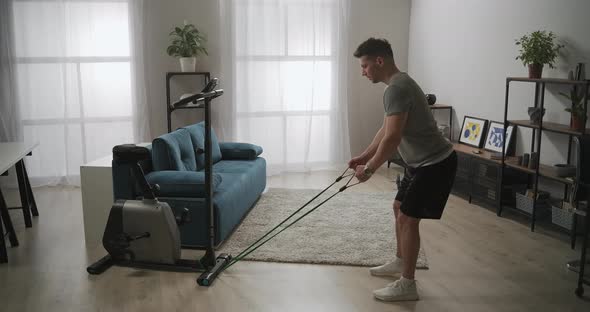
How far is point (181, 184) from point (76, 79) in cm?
295

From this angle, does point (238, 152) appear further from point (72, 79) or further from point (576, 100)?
point (576, 100)

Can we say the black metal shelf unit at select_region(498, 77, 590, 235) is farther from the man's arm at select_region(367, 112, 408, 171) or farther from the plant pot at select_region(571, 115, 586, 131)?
the man's arm at select_region(367, 112, 408, 171)

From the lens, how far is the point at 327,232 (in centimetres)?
429

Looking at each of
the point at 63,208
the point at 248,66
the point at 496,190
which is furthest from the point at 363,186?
the point at 63,208

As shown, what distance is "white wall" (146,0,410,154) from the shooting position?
6266 mm

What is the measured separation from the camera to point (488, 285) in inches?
132

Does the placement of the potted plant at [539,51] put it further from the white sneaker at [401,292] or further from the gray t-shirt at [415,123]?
the white sneaker at [401,292]

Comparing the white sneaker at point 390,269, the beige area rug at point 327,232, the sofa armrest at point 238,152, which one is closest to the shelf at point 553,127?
the beige area rug at point 327,232

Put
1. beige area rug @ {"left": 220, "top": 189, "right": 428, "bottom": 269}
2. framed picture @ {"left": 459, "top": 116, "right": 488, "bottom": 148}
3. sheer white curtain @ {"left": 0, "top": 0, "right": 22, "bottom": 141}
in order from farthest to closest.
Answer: sheer white curtain @ {"left": 0, "top": 0, "right": 22, "bottom": 141}, framed picture @ {"left": 459, "top": 116, "right": 488, "bottom": 148}, beige area rug @ {"left": 220, "top": 189, "right": 428, "bottom": 269}

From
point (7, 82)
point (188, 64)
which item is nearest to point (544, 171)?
point (188, 64)

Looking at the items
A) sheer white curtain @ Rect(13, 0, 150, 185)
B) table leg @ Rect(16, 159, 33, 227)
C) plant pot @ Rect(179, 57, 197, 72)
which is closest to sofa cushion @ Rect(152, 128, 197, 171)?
table leg @ Rect(16, 159, 33, 227)

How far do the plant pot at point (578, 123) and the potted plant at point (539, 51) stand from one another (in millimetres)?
550

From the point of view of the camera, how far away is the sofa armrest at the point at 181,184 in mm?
3818

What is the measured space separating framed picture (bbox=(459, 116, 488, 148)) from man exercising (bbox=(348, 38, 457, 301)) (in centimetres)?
271
